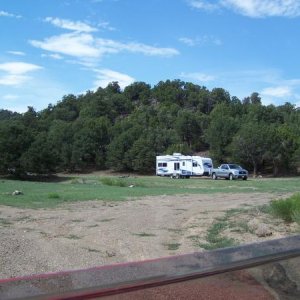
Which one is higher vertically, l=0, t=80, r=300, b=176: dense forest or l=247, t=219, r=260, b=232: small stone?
l=0, t=80, r=300, b=176: dense forest

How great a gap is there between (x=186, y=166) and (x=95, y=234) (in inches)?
1813

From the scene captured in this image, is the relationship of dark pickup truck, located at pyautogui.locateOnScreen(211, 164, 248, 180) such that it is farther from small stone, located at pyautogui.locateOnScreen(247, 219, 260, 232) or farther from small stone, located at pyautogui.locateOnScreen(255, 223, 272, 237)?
small stone, located at pyautogui.locateOnScreen(255, 223, 272, 237)

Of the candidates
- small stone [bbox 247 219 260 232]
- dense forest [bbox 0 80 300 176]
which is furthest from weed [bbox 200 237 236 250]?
dense forest [bbox 0 80 300 176]

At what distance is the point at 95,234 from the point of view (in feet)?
46.6

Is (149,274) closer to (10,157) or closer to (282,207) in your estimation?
(282,207)

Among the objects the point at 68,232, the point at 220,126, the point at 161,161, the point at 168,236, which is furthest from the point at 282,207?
the point at 220,126

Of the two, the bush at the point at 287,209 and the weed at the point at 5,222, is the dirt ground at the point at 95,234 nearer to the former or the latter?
the weed at the point at 5,222

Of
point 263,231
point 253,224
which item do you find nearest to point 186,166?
point 253,224

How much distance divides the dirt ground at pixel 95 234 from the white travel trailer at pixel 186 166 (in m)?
37.0

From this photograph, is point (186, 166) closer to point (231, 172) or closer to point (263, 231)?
point (231, 172)

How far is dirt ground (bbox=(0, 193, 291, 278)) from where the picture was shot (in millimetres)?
10797

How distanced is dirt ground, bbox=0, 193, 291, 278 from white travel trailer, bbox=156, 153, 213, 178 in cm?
3697

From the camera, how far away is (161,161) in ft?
210

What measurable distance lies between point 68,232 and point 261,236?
524 centimetres
